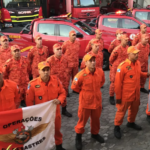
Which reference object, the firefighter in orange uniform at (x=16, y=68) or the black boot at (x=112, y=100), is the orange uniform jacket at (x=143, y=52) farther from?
the firefighter in orange uniform at (x=16, y=68)

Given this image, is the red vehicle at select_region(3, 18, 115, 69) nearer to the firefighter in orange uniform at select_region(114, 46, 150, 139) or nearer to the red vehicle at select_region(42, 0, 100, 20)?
the firefighter in orange uniform at select_region(114, 46, 150, 139)

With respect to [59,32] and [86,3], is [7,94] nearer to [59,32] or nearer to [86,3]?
[59,32]

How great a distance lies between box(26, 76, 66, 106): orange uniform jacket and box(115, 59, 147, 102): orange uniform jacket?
114 cm

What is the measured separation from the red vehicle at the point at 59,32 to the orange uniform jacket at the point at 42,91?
474 cm

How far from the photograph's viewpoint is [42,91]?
346 centimetres

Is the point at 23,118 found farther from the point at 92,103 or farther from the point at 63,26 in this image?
the point at 63,26

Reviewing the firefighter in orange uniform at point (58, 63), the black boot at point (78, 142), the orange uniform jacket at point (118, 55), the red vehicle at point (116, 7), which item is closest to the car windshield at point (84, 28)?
the orange uniform jacket at point (118, 55)

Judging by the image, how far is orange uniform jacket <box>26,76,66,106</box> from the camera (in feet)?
11.3

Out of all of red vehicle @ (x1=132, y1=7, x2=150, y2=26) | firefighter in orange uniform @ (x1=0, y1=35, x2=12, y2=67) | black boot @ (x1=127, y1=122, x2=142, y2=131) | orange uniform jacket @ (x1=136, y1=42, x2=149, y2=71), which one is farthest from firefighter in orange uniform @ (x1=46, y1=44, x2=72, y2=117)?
red vehicle @ (x1=132, y1=7, x2=150, y2=26)

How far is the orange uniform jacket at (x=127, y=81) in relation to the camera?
13.1 feet

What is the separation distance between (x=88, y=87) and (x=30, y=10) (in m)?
9.84

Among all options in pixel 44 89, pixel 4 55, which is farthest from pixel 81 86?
pixel 4 55

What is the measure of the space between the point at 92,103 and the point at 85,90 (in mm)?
262

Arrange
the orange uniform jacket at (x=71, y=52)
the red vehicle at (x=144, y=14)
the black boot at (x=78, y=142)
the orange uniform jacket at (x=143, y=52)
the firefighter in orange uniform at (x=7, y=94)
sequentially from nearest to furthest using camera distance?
1. the firefighter in orange uniform at (x=7, y=94)
2. the black boot at (x=78, y=142)
3. the orange uniform jacket at (x=143, y=52)
4. the orange uniform jacket at (x=71, y=52)
5. the red vehicle at (x=144, y=14)
